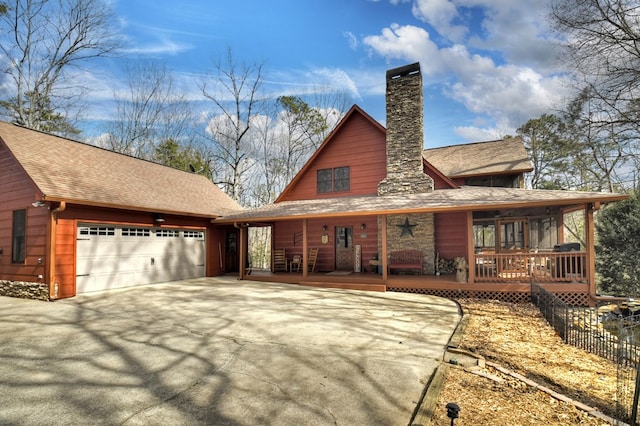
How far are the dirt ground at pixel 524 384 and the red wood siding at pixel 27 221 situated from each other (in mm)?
10665

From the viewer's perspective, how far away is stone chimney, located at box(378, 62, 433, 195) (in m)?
12.2

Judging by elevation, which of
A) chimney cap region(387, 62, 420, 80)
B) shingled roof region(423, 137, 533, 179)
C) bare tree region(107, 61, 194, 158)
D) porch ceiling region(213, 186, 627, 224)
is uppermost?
bare tree region(107, 61, 194, 158)

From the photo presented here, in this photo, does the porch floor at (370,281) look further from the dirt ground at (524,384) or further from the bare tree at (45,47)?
the bare tree at (45,47)

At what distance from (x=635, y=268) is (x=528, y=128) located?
1365 centimetres

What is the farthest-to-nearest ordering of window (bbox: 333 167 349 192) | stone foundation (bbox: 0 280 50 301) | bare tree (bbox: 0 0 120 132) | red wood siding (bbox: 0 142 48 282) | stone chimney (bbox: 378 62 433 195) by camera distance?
bare tree (bbox: 0 0 120 132), window (bbox: 333 167 349 192), stone chimney (bbox: 378 62 433 195), red wood siding (bbox: 0 142 48 282), stone foundation (bbox: 0 280 50 301)

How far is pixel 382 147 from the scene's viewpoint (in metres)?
13.2

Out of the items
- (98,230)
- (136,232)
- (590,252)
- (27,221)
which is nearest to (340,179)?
(136,232)

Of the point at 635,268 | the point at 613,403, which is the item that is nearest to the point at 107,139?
the point at 613,403

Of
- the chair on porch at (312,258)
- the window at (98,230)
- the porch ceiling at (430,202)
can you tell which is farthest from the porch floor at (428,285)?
the window at (98,230)

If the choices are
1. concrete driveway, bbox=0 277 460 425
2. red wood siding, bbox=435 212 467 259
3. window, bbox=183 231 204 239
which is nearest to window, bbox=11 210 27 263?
concrete driveway, bbox=0 277 460 425

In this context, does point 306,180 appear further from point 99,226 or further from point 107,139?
point 107,139

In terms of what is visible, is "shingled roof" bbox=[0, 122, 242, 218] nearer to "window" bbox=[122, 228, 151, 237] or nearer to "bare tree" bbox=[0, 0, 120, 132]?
"window" bbox=[122, 228, 151, 237]

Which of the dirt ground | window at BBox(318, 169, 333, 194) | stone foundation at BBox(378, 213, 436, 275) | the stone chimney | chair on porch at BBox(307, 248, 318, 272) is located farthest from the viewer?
window at BBox(318, 169, 333, 194)

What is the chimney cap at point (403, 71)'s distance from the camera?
12578 mm
